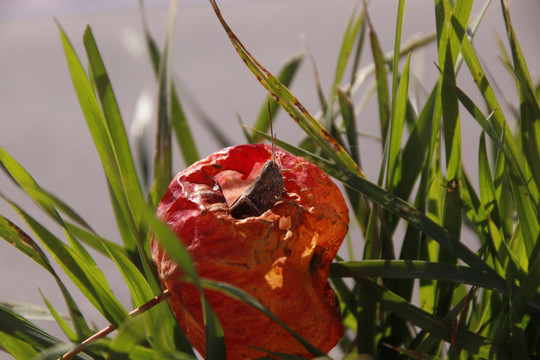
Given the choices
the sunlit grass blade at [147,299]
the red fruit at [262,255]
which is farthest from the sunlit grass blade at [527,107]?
the sunlit grass blade at [147,299]

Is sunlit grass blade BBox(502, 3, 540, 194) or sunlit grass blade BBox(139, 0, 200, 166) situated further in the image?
sunlit grass blade BBox(139, 0, 200, 166)

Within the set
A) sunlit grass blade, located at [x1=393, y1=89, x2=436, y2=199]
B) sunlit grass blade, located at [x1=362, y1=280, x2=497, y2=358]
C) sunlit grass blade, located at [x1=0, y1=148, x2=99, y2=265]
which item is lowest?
sunlit grass blade, located at [x1=362, y1=280, x2=497, y2=358]

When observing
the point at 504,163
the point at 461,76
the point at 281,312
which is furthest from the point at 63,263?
the point at 461,76

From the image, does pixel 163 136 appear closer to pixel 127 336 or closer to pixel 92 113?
pixel 92 113

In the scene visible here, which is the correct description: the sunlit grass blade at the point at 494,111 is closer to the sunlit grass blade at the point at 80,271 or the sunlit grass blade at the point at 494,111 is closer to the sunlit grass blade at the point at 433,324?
the sunlit grass blade at the point at 433,324

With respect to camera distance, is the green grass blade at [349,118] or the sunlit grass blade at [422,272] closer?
the sunlit grass blade at [422,272]

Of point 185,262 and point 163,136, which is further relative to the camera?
point 163,136

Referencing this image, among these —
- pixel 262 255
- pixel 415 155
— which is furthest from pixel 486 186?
pixel 262 255

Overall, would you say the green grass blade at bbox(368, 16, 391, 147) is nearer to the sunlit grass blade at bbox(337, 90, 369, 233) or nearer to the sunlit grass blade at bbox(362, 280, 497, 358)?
the sunlit grass blade at bbox(337, 90, 369, 233)

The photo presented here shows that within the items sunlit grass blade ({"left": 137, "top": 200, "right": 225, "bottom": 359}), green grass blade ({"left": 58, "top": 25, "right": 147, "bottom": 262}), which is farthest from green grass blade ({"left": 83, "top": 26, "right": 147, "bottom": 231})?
sunlit grass blade ({"left": 137, "top": 200, "right": 225, "bottom": 359})
